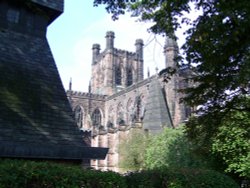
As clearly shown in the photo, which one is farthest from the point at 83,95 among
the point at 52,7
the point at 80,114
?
the point at 52,7

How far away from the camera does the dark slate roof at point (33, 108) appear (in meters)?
7.35

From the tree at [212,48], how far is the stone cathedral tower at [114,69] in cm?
5167

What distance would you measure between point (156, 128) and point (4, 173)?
83.5 ft

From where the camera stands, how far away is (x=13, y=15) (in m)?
10.0

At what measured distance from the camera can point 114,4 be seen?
8.44 m

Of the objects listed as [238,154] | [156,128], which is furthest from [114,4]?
[156,128]

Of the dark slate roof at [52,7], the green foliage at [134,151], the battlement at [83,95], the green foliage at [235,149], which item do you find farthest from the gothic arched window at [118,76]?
the dark slate roof at [52,7]

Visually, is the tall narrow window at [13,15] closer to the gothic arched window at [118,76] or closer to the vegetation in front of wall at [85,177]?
the vegetation in front of wall at [85,177]

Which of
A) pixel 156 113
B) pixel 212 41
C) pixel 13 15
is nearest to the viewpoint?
pixel 212 41

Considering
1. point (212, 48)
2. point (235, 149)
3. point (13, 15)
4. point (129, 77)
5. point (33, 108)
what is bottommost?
point (235, 149)

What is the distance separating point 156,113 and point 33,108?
24.4m

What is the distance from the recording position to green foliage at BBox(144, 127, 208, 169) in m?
20.9

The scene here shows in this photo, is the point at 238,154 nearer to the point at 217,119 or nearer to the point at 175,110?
the point at 217,119

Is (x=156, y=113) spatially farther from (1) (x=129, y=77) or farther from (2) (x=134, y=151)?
(1) (x=129, y=77)
